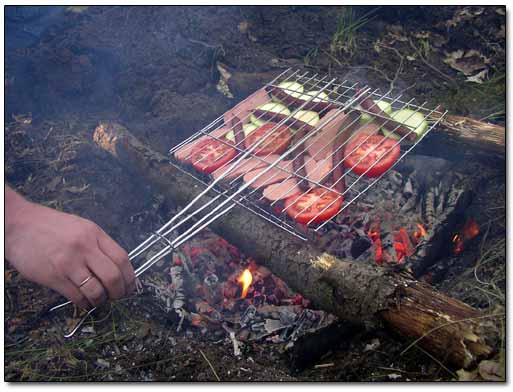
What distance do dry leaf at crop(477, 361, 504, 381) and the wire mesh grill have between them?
4.41 ft

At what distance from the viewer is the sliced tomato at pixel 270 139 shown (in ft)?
13.9

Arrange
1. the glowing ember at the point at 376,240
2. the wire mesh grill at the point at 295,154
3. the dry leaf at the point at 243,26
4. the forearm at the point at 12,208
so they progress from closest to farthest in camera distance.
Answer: the forearm at the point at 12,208 < the wire mesh grill at the point at 295,154 < the glowing ember at the point at 376,240 < the dry leaf at the point at 243,26

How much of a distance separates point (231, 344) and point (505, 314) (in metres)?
1.83

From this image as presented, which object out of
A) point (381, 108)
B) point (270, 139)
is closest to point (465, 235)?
point (381, 108)

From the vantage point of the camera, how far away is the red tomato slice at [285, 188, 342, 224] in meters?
3.51

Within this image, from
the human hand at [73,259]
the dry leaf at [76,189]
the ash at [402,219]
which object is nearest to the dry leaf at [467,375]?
the ash at [402,219]

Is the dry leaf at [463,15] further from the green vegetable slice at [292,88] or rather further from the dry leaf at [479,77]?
the green vegetable slice at [292,88]

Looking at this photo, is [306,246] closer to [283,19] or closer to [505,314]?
[505,314]

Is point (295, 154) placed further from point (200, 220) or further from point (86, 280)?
point (86, 280)

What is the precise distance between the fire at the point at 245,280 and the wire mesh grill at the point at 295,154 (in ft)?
1.63

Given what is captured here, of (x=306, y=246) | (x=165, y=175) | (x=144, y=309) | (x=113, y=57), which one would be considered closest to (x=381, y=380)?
(x=306, y=246)

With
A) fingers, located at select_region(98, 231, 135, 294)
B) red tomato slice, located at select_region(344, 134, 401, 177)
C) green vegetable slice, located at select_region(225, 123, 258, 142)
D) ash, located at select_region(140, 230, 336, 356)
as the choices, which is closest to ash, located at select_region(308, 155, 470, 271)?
red tomato slice, located at select_region(344, 134, 401, 177)

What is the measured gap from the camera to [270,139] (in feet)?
14.1

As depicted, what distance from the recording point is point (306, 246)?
11.9 feet
